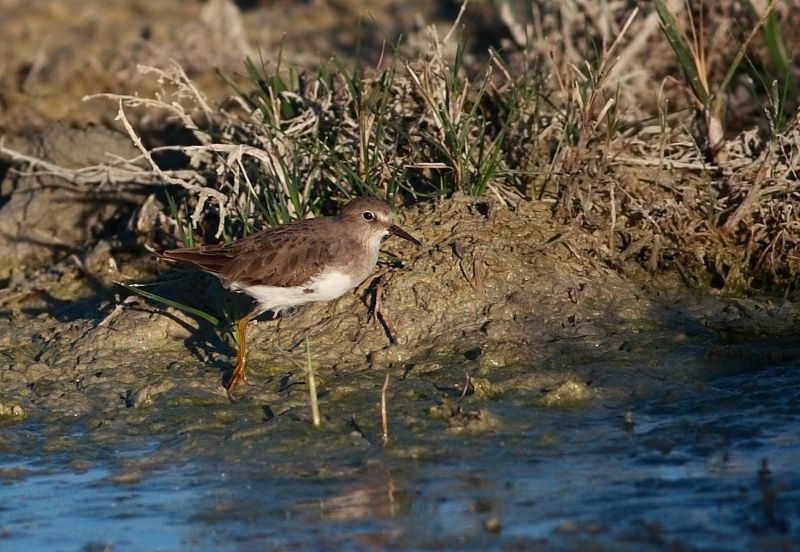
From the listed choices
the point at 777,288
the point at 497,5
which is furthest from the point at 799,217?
the point at 497,5

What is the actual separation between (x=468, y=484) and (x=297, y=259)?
213 centimetres

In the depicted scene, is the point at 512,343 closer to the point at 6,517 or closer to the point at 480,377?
the point at 480,377

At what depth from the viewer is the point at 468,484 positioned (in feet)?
18.2

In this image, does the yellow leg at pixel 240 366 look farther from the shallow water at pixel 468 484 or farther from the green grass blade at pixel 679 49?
the green grass blade at pixel 679 49

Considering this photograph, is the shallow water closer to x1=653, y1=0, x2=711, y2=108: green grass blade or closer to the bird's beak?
the bird's beak

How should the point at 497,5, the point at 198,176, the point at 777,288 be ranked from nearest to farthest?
the point at 777,288
the point at 198,176
the point at 497,5

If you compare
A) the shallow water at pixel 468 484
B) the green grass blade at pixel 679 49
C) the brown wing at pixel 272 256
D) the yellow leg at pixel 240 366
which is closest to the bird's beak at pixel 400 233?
the brown wing at pixel 272 256

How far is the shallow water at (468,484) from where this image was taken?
501 centimetres

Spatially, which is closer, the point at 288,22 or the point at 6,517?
the point at 6,517

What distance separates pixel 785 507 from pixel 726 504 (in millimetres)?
229

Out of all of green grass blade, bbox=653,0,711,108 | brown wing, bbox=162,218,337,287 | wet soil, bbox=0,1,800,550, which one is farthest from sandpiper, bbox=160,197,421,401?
green grass blade, bbox=653,0,711,108

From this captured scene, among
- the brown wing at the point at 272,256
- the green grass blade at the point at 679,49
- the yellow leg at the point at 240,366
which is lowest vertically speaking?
the yellow leg at the point at 240,366

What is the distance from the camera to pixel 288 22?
498 inches

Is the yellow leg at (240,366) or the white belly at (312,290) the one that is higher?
the white belly at (312,290)
